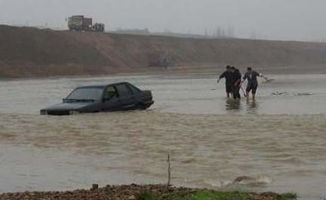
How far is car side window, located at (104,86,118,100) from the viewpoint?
21.5m

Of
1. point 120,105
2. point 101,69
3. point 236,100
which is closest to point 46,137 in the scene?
point 120,105

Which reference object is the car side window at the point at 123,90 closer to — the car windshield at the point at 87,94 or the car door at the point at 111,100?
the car door at the point at 111,100

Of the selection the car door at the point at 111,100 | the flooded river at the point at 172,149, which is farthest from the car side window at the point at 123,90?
the flooded river at the point at 172,149

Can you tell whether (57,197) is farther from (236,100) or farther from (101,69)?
(101,69)

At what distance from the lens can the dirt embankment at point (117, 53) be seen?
237 ft

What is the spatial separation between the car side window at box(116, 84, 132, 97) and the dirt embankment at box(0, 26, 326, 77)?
147 ft

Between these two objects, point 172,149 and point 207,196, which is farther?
point 172,149

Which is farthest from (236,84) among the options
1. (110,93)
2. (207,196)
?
(207,196)

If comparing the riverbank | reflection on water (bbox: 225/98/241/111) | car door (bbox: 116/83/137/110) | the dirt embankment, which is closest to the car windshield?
car door (bbox: 116/83/137/110)

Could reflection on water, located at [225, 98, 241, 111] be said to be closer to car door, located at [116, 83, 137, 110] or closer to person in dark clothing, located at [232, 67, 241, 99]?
person in dark clothing, located at [232, 67, 241, 99]

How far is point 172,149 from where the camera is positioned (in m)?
13.3

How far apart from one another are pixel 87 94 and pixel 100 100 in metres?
0.66

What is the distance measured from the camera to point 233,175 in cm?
1036

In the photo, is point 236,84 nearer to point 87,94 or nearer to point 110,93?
point 110,93
